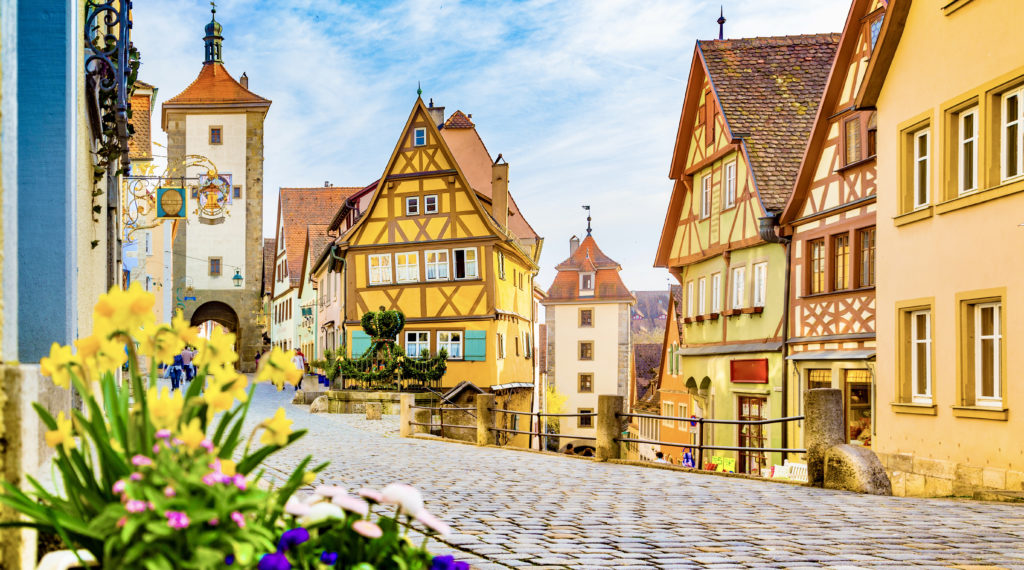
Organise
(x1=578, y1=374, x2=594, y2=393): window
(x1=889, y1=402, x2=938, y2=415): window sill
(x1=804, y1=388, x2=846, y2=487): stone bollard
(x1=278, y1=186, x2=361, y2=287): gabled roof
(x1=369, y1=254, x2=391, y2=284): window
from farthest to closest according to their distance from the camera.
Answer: (x1=578, y1=374, x2=594, y2=393): window → (x1=278, y1=186, x2=361, y2=287): gabled roof → (x1=369, y1=254, x2=391, y2=284): window → (x1=889, y1=402, x2=938, y2=415): window sill → (x1=804, y1=388, x2=846, y2=487): stone bollard

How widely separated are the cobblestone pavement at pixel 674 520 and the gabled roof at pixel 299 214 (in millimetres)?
40138

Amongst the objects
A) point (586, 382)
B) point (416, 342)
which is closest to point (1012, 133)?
point (416, 342)

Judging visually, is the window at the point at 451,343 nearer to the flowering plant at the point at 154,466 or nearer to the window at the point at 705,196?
the window at the point at 705,196

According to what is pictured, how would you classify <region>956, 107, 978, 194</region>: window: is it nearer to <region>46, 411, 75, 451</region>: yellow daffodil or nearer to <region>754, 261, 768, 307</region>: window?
<region>754, 261, 768, 307</region>: window

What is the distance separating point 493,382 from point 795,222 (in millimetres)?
14493

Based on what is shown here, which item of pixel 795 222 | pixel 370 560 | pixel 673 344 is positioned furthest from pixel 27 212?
pixel 673 344

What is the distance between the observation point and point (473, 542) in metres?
6.60

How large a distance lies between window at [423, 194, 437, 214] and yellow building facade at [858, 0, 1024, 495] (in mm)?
19078

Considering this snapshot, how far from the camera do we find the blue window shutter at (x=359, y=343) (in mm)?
33031

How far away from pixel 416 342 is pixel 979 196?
22.5 meters

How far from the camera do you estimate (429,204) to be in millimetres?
33188

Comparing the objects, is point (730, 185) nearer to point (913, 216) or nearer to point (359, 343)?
point (913, 216)

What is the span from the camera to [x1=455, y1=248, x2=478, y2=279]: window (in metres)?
32.8

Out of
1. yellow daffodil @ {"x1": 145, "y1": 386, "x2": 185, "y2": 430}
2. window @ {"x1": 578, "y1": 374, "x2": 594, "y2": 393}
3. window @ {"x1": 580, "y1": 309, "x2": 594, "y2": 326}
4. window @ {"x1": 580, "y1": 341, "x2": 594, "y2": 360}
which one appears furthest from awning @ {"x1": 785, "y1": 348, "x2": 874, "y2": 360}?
window @ {"x1": 580, "y1": 309, "x2": 594, "y2": 326}
